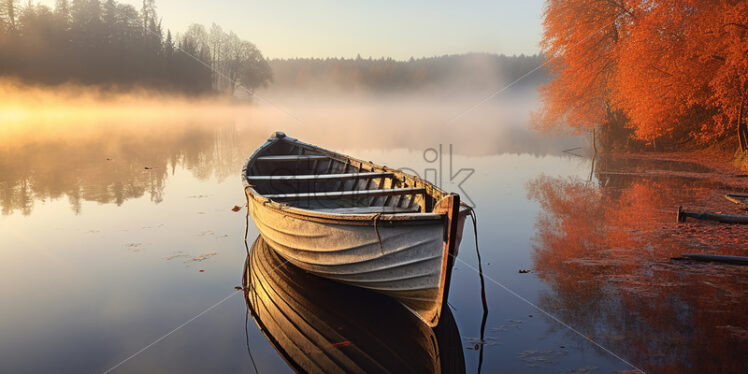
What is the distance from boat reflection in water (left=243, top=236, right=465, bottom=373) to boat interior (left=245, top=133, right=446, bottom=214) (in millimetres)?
1609

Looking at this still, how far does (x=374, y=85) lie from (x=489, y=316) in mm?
188250

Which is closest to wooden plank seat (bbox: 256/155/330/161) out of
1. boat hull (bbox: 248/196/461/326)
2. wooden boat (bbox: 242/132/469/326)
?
wooden boat (bbox: 242/132/469/326)

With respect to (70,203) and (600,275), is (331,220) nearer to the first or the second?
(600,275)

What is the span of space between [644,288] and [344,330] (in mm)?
4368

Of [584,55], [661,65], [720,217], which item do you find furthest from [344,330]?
[584,55]

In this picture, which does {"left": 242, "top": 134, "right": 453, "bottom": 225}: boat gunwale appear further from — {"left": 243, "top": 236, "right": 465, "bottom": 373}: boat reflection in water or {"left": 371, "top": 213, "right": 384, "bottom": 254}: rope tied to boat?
{"left": 243, "top": 236, "right": 465, "bottom": 373}: boat reflection in water

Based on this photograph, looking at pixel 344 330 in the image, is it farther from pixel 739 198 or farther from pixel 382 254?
pixel 739 198

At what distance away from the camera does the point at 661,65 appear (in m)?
18.8

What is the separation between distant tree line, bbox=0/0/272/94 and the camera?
220ft

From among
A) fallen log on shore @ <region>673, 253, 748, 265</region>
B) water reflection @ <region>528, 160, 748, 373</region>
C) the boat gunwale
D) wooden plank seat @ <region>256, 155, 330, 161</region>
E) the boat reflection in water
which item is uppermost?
wooden plank seat @ <region>256, 155, 330, 161</region>

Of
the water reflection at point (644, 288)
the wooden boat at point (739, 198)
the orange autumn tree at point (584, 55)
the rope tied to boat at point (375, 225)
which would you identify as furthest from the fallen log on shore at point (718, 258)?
the orange autumn tree at point (584, 55)

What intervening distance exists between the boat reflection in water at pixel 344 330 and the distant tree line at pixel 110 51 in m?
72.9

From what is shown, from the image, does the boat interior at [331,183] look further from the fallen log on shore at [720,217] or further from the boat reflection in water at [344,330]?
the fallen log on shore at [720,217]

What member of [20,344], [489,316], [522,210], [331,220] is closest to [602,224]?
[522,210]
